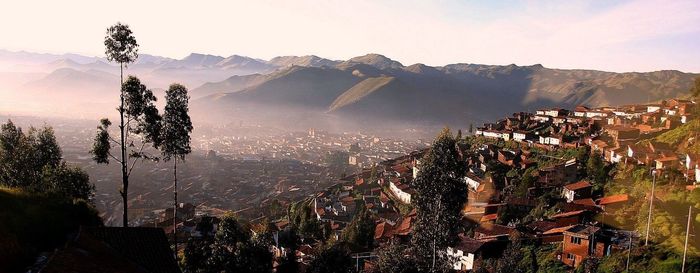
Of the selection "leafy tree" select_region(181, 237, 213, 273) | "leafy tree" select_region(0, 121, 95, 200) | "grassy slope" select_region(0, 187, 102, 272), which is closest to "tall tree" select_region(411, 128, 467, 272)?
"leafy tree" select_region(181, 237, 213, 273)

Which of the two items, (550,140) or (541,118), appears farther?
(541,118)

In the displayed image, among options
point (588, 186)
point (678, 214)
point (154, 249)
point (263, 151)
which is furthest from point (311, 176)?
point (154, 249)

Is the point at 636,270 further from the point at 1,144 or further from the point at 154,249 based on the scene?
the point at 1,144

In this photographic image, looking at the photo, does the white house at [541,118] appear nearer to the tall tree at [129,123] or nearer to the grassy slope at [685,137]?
the grassy slope at [685,137]

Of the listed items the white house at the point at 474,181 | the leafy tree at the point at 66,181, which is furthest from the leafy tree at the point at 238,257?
the white house at the point at 474,181

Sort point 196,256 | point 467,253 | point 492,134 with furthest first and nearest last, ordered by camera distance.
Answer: point 492,134
point 467,253
point 196,256

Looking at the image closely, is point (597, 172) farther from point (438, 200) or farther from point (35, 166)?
point (35, 166)

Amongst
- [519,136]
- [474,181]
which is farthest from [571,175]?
[519,136]
